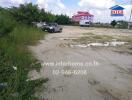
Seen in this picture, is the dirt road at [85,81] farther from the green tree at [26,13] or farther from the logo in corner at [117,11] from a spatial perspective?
the logo in corner at [117,11]

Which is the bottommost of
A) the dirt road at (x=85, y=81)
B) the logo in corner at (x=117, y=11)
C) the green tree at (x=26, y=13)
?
the dirt road at (x=85, y=81)

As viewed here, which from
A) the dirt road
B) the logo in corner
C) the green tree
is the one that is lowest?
the dirt road

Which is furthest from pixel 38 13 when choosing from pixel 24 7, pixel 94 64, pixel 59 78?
pixel 59 78

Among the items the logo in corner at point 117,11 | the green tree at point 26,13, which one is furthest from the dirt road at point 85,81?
the logo in corner at point 117,11

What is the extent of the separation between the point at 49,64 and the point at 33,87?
4.36 meters

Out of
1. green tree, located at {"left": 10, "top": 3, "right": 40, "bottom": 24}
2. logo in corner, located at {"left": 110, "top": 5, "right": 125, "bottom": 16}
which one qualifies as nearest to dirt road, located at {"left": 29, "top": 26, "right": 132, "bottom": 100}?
green tree, located at {"left": 10, "top": 3, "right": 40, "bottom": 24}

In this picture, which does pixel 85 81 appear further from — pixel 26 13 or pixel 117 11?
pixel 117 11

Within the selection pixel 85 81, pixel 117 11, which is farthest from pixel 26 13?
pixel 117 11

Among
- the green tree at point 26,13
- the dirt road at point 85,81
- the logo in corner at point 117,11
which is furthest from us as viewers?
the logo in corner at point 117,11

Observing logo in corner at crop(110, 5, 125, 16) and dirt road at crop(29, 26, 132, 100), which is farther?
logo in corner at crop(110, 5, 125, 16)

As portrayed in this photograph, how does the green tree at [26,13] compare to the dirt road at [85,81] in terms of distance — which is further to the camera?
the green tree at [26,13]

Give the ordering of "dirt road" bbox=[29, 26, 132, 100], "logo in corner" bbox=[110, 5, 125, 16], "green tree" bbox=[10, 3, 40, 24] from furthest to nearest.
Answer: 1. "logo in corner" bbox=[110, 5, 125, 16]
2. "green tree" bbox=[10, 3, 40, 24]
3. "dirt road" bbox=[29, 26, 132, 100]

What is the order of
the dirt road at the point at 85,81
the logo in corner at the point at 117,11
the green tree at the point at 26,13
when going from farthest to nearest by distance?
the logo in corner at the point at 117,11, the green tree at the point at 26,13, the dirt road at the point at 85,81

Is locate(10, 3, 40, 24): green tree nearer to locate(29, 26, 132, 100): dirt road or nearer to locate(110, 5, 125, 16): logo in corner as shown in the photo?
locate(29, 26, 132, 100): dirt road
